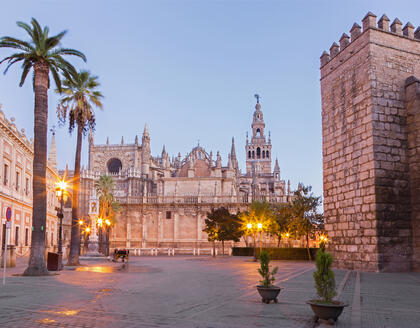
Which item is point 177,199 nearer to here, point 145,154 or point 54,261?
point 145,154

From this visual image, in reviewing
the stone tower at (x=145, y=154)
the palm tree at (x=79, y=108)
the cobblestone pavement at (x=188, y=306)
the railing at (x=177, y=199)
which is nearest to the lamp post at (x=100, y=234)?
the palm tree at (x=79, y=108)

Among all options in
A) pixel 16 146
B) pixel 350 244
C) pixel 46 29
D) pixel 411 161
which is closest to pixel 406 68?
pixel 411 161

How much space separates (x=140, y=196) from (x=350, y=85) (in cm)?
4945

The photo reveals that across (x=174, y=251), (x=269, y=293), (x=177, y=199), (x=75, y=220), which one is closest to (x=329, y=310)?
(x=269, y=293)

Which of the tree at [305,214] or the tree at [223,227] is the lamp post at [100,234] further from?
the tree at [305,214]

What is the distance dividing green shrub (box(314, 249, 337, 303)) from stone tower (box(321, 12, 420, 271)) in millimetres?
11325

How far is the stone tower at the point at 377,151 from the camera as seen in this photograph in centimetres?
1767

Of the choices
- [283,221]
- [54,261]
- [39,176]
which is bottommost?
[54,261]

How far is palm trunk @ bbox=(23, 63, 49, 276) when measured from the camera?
55.1 feet

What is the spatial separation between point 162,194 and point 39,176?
171 feet

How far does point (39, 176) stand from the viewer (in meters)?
17.1

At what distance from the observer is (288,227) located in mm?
38938

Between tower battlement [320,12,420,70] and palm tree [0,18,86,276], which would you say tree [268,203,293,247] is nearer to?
tower battlement [320,12,420,70]

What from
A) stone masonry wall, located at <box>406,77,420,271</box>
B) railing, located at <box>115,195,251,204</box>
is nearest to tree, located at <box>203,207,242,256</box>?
railing, located at <box>115,195,251,204</box>
